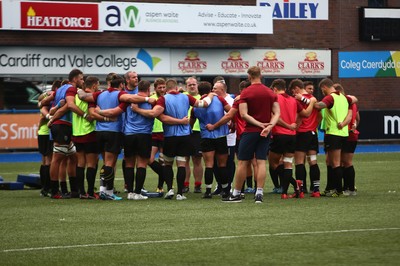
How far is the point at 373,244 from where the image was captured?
1112 cm

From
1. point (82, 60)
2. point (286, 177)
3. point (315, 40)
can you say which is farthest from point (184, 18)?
point (286, 177)

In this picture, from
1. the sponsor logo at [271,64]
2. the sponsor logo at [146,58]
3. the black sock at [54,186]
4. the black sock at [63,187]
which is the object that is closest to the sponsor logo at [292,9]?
the sponsor logo at [271,64]

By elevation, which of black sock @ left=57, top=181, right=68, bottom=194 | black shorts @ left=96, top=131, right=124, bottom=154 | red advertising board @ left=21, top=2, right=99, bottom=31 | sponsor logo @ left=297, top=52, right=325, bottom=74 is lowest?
black sock @ left=57, top=181, right=68, bottom=194

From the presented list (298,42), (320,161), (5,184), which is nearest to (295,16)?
(298,42)

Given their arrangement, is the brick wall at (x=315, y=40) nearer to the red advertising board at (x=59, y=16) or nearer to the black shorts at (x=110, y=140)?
the red advertising board at (x=59, y=16)

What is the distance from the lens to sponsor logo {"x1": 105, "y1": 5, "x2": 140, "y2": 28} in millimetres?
37188

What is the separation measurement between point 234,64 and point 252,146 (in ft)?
77.4

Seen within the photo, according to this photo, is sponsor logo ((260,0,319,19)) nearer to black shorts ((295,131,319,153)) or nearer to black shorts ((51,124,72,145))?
black shorts ((295,131,319,153))

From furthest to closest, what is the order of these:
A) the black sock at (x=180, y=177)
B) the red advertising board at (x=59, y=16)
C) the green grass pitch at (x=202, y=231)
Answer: the red advertising board at (x=59, y=16) < the black sock at (x=180, y=177) < the green grass pitch at (x=202, y=231)

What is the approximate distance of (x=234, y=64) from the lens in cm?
4000

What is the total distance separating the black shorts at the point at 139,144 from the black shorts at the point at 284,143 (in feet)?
6.86

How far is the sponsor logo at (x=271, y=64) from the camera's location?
40438mm

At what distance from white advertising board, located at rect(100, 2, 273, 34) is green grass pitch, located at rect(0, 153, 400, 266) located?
766 inches

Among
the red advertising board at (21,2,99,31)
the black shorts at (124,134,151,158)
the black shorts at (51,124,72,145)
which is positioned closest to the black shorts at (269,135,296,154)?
the black shorts at (124,134,151,158)
